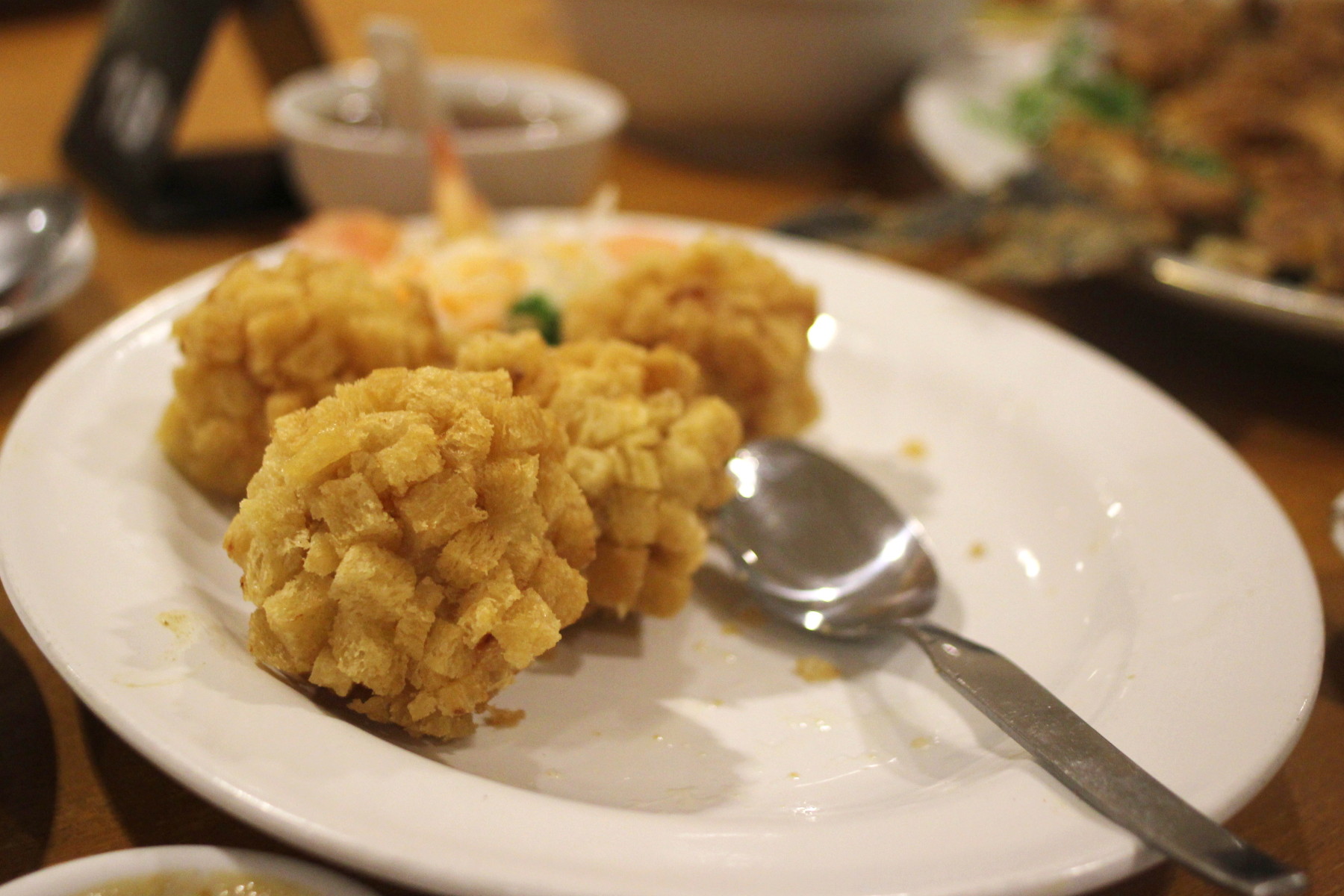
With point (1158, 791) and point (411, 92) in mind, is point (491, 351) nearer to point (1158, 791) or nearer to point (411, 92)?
point (1158, 791)

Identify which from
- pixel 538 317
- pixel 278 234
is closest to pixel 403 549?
pixel 538 317

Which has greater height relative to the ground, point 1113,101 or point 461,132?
point 461,132

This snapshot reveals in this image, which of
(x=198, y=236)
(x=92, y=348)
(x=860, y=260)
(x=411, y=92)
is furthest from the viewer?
(x=198, y=236)

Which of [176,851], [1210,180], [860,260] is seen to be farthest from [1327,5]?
[176,851]

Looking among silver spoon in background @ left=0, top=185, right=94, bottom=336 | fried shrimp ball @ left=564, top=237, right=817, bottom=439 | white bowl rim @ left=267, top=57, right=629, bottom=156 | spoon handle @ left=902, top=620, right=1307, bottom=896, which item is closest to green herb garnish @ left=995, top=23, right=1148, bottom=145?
white bowl rim @ left=267, top=57, right=629, bottom=156

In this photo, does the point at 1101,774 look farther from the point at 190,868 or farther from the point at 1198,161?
the point at 1198,161

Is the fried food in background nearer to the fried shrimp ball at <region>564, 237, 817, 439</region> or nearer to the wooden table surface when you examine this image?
the wooden table surface

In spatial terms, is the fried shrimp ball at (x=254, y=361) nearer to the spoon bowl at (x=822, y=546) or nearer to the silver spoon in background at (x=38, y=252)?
the spoon bowl at (x=822, y=546)
